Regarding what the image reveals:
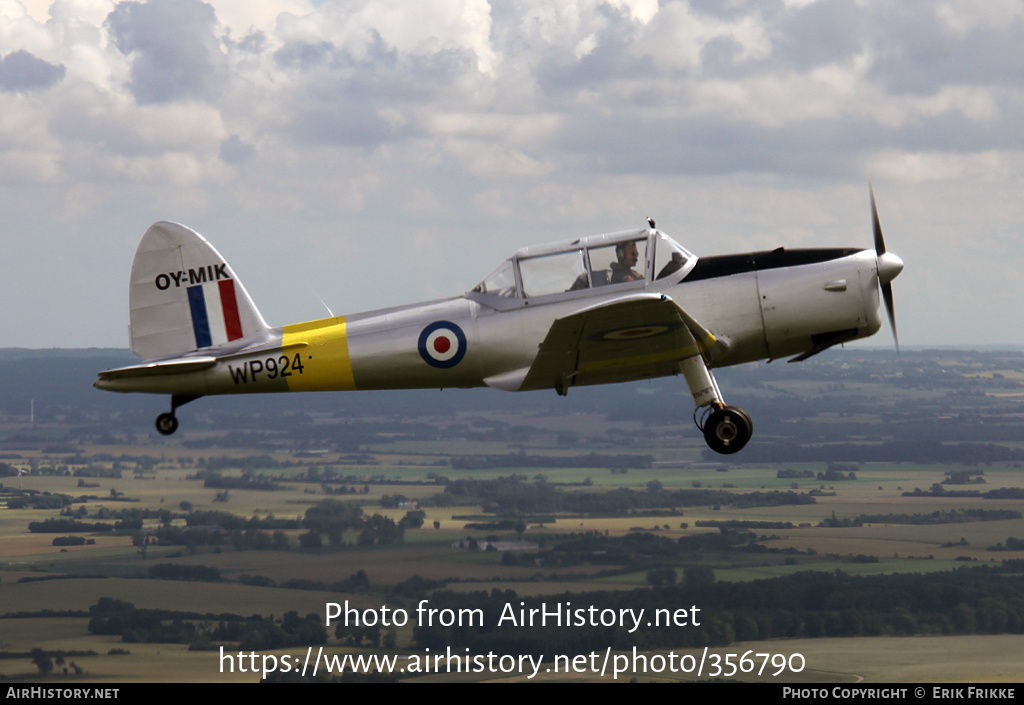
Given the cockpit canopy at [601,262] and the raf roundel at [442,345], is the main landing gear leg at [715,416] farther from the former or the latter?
the raf roundel at [442,345]

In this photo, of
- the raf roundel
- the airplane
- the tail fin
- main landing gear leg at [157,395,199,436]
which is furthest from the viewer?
the tail fin

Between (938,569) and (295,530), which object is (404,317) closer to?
(295,530)

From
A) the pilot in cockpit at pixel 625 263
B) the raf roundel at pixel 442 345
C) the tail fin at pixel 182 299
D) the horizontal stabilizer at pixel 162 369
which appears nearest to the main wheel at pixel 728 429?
the pilot in cockpit at pixel 625 263

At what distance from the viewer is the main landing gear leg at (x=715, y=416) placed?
1324 cm

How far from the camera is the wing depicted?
1246 centimetres

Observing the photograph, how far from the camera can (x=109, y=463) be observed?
167375mm

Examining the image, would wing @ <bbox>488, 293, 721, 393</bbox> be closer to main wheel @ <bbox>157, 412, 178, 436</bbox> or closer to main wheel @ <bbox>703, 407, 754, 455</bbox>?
main wheel @ <bbox>703, 407, 754, 455</bbox>

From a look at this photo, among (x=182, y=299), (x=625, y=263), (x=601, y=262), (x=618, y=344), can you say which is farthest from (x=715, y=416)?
(x=182, y=299)

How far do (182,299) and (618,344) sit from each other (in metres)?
6.39

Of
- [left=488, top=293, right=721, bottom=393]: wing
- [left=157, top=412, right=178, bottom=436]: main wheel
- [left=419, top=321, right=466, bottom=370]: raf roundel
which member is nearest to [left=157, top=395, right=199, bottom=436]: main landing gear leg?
[left=157, top=412, right=178, bottom=436]: main wheel

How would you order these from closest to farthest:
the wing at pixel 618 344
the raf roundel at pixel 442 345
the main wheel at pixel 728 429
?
the wing at pixel 618 344 → the main wheel at pixel 728 429 → the raf roundel at pixel 442 345

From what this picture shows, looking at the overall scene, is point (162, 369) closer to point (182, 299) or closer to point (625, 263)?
point (182, 299)

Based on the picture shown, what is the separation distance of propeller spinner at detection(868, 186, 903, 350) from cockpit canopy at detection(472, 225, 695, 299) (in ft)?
8.40

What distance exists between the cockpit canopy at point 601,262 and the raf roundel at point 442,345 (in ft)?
4.04
